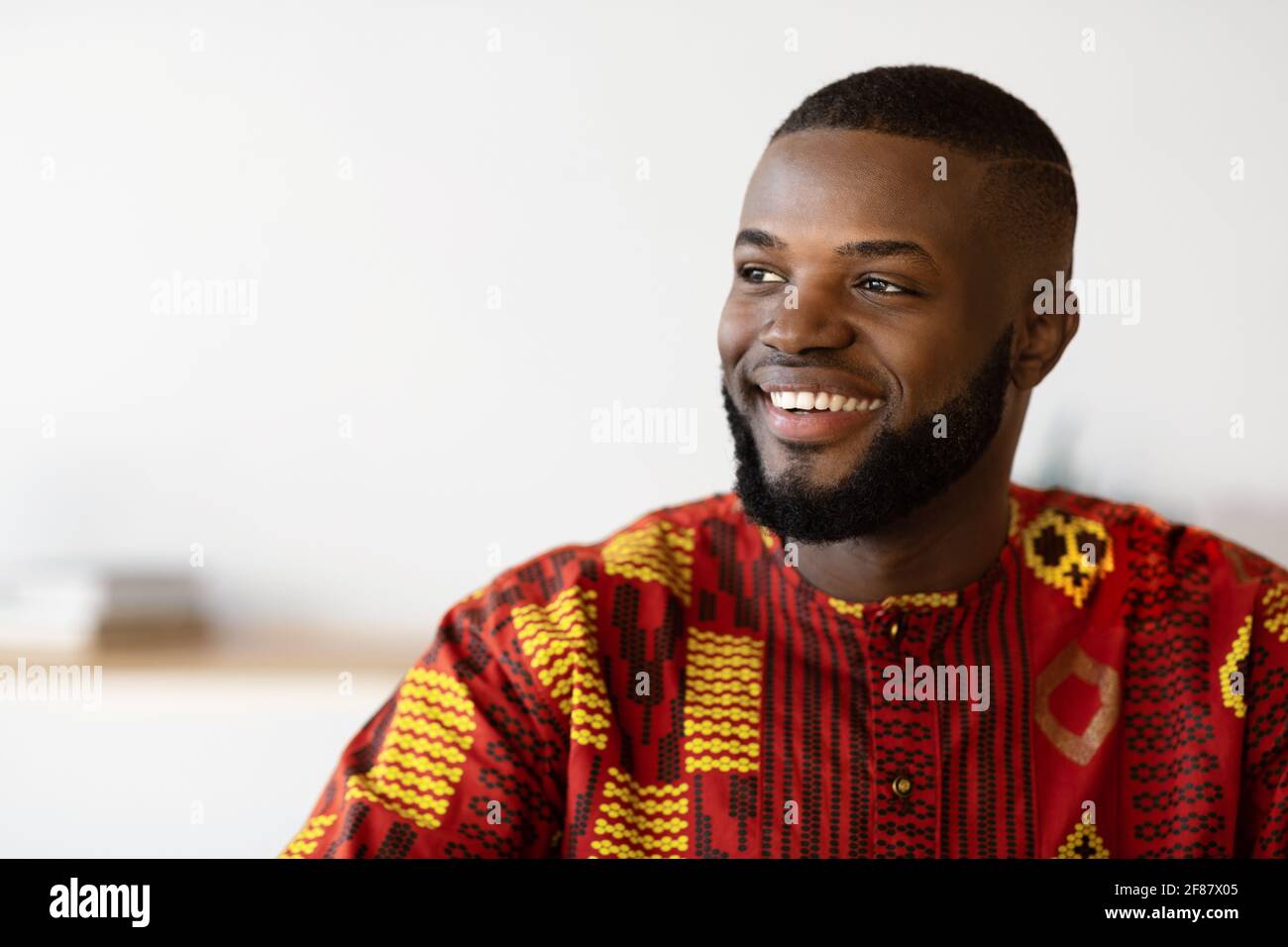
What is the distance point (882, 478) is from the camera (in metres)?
1.54

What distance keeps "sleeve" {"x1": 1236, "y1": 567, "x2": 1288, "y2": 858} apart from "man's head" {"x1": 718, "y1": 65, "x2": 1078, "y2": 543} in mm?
380

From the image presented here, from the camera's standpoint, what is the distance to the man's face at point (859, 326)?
1.50m

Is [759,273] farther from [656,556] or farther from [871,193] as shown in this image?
[656,556]

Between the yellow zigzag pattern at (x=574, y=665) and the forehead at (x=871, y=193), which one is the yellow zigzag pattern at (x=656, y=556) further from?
the forehead at (x=871, y=193)

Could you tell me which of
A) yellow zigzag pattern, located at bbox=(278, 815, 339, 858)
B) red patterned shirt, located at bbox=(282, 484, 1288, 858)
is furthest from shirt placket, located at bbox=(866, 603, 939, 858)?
yellow zigzag pattern, located at bbox=(278, 815, 339, 858)

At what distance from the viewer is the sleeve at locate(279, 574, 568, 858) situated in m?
1.43

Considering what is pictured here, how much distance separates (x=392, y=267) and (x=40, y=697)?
33.7 inches

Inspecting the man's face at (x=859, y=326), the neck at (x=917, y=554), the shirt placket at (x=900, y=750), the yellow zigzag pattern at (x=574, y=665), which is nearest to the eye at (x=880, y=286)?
the man's face at (x=859, y=326)

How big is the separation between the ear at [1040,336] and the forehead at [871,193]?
17cm

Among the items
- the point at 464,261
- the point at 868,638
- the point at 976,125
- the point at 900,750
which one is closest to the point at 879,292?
the point at 976,125

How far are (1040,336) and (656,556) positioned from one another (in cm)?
53
